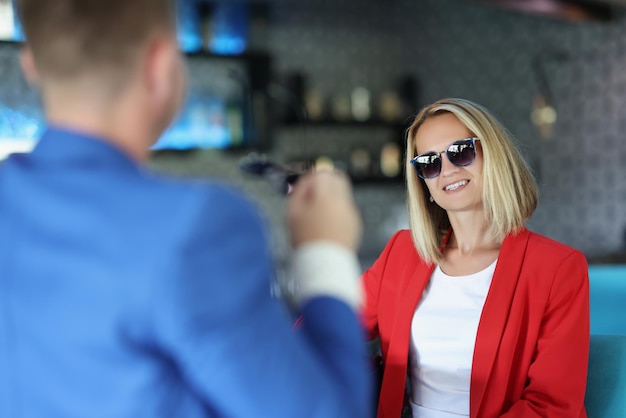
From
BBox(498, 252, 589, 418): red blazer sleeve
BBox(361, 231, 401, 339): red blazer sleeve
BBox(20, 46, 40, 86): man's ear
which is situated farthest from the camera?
BBox(361, 231, 401, 339): red blazer sleeve

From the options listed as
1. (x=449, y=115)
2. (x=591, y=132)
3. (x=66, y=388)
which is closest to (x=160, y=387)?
(x=66, y=388)

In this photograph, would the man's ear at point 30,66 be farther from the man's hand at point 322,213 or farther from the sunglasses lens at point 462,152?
the sunglasses lens at point 462,152

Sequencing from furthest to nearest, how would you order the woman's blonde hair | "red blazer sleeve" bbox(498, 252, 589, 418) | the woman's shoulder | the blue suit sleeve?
1. the woman's blonde hair
2. the woman's shoulder
3. "red blazer sleeve" bbox(498, 252, 589, 418)
4. the blue suit sleeve

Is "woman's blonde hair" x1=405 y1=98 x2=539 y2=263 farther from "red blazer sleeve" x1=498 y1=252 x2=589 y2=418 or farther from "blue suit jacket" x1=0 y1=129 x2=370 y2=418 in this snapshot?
"blue suit jacket" x1=0 y1=129 x2=370 y2=418

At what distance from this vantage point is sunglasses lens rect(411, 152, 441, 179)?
5.53 feet

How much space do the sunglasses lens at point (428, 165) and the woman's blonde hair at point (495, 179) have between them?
11cm

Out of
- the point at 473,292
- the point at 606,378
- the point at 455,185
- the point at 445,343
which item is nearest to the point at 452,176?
the point at 455,185

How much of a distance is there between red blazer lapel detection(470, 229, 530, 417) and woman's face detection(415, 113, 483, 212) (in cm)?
18

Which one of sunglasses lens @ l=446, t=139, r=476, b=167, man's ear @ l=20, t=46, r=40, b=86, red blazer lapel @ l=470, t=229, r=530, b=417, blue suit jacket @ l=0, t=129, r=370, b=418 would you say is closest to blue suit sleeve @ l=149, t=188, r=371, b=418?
blue suit jacket @ l=0, t=129, r=370, b=418

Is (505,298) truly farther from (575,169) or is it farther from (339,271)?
(575,169)

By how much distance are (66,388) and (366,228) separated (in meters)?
5.60

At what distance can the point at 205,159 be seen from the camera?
5457mm

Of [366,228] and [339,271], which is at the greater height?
[339,271]

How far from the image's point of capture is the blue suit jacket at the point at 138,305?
58cm
